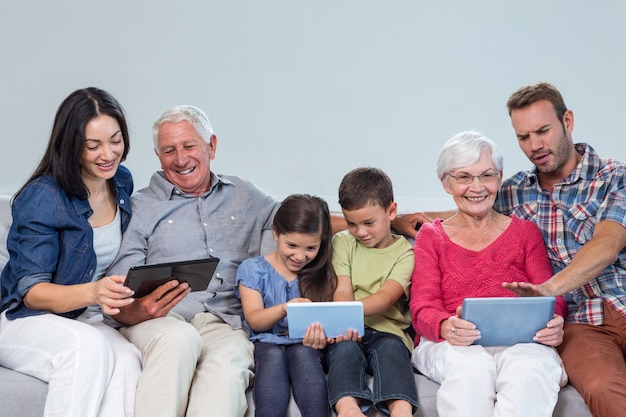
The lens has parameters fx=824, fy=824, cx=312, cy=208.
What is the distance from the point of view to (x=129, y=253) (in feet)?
9.45

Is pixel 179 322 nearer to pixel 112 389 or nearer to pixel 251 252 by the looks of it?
pixel 112 389

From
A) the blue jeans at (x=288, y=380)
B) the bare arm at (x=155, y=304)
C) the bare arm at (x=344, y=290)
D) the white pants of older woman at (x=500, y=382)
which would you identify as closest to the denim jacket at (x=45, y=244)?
the bare arm at (x=155, y=304)

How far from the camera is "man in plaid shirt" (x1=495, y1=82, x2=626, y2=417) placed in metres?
2.57

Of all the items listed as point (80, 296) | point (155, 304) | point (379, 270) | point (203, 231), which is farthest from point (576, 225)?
point (80, 296)

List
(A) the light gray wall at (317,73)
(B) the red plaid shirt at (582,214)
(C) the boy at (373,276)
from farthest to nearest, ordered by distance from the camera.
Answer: (A) the light gray wall at (317,73) < (B) the red plaid shirt at (582,214) < (C) the boy at (373,276)

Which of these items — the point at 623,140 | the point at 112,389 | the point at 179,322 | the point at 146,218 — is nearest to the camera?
the point at 112,389

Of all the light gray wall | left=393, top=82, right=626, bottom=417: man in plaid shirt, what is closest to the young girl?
left=393, top=82, right=626, bottom=417: man in plaid shirt

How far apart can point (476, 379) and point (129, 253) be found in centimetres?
126

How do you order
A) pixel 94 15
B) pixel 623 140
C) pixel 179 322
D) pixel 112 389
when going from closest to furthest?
pixel 112 389, pixel 179 322, pixel 94 15, pixel 623 140

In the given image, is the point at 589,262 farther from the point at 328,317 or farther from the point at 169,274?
the point at 169,274

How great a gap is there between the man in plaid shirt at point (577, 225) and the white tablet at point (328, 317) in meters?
0.49

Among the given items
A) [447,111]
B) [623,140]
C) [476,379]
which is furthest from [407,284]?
[623,140]

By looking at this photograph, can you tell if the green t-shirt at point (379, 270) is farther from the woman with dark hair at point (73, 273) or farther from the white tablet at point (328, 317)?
the woman with dark hair at point (73, 273)

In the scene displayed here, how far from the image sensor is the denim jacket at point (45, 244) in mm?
2588
